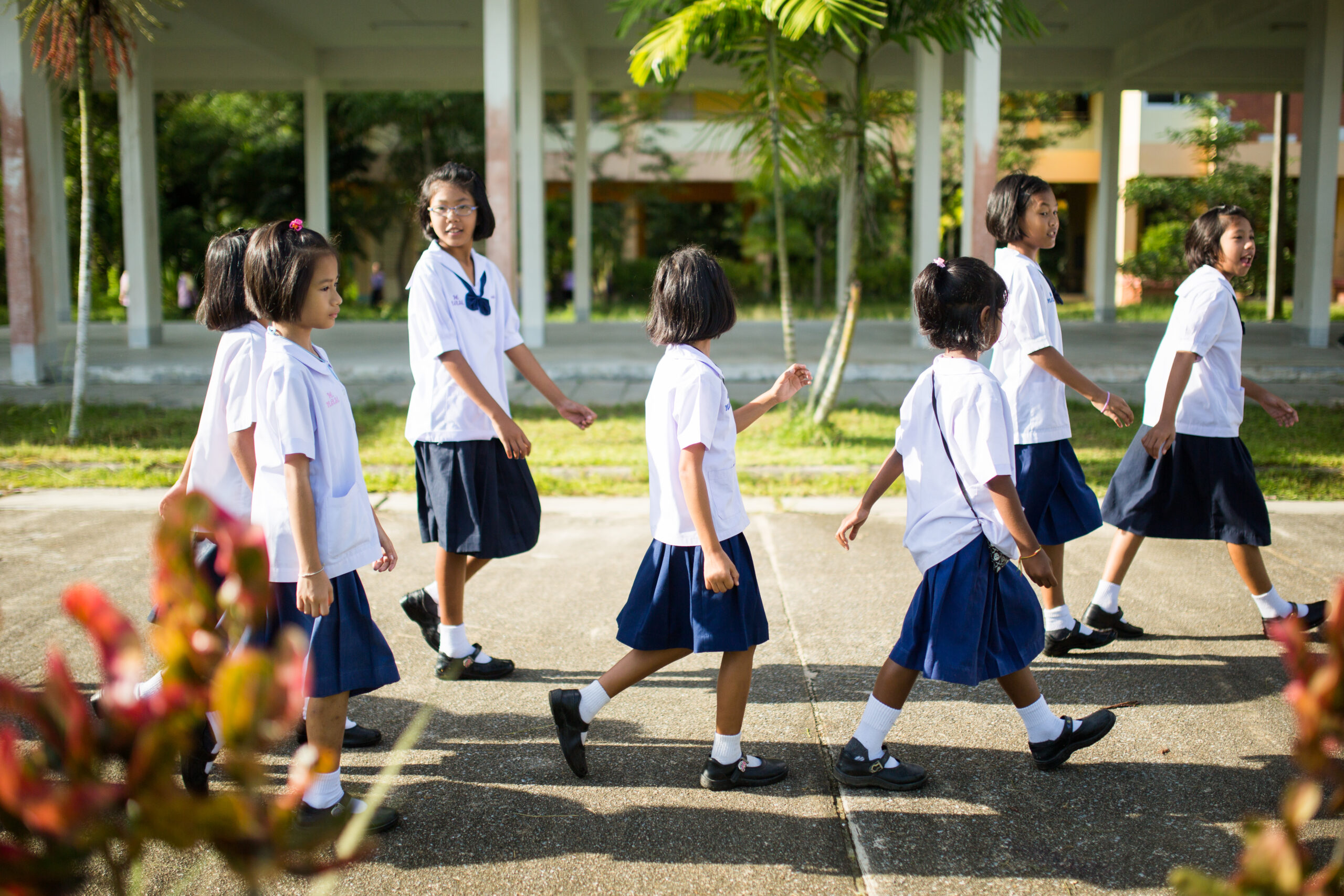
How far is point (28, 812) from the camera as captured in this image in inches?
35.8

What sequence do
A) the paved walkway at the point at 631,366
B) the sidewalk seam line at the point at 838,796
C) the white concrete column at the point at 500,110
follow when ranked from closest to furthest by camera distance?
the sidewalk seam line at the point at 838,796
the paved walkway at the point at 631,366
the white concrete column at the point at 500,110

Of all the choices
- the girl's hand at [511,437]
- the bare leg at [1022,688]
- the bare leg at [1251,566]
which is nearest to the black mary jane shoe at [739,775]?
the bare leg at [1022,688]

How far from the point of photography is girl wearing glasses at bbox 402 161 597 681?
3.60m

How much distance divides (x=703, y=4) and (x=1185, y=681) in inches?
178

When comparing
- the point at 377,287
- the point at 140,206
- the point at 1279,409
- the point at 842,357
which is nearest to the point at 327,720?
the point at 1279,409

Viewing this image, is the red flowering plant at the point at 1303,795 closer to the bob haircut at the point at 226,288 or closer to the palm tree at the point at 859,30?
the bob haircut at the point at 226,288

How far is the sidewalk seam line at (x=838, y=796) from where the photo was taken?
2.49 m

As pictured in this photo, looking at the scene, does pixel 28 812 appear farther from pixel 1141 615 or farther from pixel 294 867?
pixel 1141 615

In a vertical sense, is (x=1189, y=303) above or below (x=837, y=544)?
above

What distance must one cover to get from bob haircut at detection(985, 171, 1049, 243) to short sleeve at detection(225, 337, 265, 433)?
8.10 feet

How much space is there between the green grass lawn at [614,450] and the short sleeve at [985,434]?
382 centimetres

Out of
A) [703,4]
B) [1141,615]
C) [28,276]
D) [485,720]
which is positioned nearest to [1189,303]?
[1141,615]

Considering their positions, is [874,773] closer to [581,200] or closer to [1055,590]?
[1055,590]

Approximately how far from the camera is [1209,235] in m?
4.00
